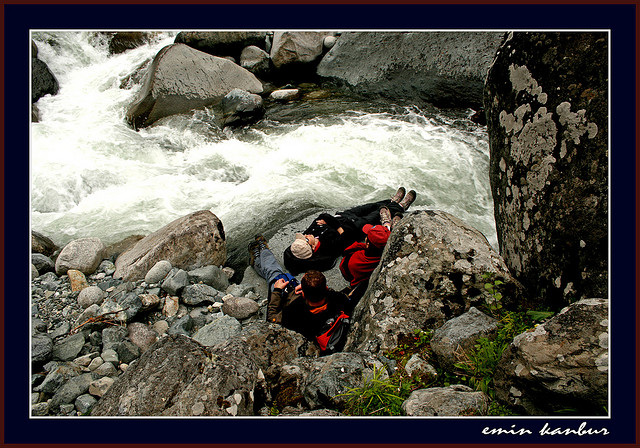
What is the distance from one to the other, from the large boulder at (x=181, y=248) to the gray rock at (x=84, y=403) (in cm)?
206

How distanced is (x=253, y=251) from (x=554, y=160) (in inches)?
163

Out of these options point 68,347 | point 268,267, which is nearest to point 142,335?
point 68,347

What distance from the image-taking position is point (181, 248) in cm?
579

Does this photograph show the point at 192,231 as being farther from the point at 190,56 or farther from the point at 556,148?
the point at 190,56

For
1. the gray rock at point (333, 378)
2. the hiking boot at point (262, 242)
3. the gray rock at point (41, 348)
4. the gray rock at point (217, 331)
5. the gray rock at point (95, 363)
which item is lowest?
the gray rock at point (217, 331)

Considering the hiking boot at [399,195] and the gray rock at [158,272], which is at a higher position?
the hiking boot at [399,195]

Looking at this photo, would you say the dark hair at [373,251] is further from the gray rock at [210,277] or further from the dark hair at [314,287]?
the gray rock at [210,277]

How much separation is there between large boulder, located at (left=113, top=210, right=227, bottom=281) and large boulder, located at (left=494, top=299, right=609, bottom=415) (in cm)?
426

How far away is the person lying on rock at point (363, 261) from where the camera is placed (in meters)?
5.08

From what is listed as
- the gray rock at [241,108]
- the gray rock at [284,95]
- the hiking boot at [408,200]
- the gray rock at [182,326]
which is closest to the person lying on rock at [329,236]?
the hiking boot at [408,200]

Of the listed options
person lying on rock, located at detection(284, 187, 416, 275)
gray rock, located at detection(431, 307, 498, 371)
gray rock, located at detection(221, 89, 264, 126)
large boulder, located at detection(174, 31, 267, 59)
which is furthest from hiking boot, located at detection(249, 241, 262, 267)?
large boulder, located at detection(174, 31, 267, 59)

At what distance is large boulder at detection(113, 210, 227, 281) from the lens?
5.68 meters

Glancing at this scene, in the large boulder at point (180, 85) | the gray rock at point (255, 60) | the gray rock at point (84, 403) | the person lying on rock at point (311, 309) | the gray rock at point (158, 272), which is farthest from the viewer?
the gray rock at point (255, 60)

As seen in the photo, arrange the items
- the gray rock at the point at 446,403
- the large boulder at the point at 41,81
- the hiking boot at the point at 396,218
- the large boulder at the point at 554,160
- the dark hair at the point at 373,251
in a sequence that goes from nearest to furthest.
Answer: the gray rock at the point at 446,403
the large boulder at the point at 554,160
the dark hair at the point at 373,251
the hiking boot at the point at 396,218
the large boulder at the point at 41,81
